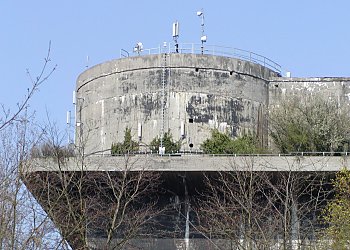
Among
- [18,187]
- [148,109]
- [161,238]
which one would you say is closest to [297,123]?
[148,109]

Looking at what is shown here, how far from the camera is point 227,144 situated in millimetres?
43531

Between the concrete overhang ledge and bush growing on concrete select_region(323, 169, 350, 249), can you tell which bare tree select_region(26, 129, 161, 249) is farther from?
bush growing on concrete select_region(323, 169, 350, 249)

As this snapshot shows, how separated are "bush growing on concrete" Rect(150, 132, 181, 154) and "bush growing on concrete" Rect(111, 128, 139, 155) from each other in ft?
2.51

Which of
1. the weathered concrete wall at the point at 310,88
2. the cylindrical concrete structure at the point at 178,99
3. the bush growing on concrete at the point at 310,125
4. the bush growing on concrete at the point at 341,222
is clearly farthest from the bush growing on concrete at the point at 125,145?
the bush growing on concrete at the point at 341,222

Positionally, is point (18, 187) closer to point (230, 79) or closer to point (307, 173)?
point (307, 173)

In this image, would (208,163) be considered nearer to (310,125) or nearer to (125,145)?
(125,145)

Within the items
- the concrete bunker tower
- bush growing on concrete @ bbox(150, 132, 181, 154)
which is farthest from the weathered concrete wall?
bush growing on concrete @ bbox(150, 132, 181, 154)

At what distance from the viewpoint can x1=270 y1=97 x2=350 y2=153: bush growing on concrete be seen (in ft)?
148

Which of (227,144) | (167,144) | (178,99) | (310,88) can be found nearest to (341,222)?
(227,144)

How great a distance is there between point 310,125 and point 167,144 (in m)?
6.70

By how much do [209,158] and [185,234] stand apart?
3.94m

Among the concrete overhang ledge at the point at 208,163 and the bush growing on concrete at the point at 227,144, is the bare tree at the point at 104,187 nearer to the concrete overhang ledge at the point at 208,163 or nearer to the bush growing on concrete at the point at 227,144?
the concrete overhang ledge at the point at 208,163

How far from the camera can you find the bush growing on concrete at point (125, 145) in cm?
4309

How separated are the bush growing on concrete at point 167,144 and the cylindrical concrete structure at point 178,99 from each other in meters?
0.30
